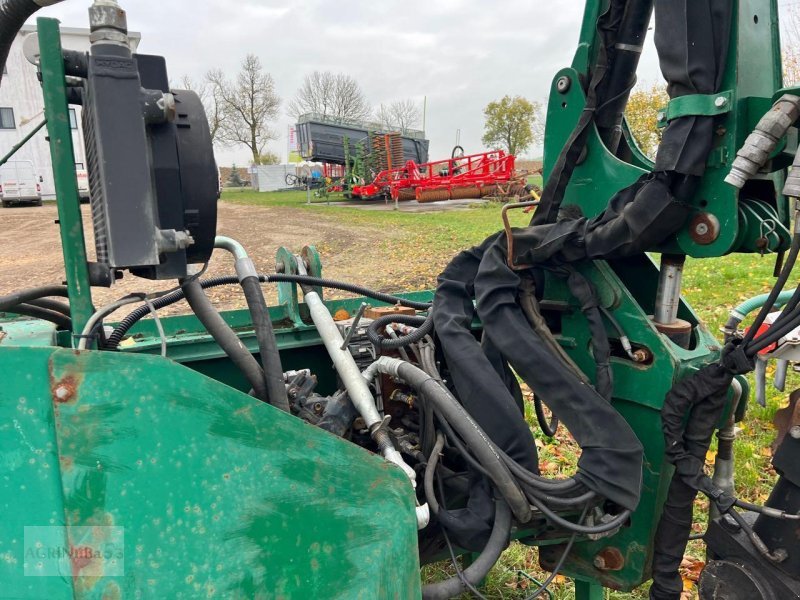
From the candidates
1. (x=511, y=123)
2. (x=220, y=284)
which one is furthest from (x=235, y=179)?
(x=220, y=284)

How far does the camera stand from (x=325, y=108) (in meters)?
53.5

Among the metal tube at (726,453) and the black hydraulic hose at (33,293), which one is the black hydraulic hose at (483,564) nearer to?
the metal tube at (726,453)

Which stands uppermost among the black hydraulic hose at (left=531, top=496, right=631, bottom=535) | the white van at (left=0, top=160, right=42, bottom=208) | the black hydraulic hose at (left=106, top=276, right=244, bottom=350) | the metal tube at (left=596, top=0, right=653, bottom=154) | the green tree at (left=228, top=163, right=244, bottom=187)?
the green tree at (left=228, top=163, right=244, bottom=187)

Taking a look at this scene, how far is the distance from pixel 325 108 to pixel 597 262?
2165 inches

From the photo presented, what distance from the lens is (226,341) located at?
4.84ft

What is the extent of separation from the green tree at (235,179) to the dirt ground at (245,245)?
35.2 metres

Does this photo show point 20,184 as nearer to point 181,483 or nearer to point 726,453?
point 181,483

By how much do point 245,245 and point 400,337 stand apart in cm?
1152

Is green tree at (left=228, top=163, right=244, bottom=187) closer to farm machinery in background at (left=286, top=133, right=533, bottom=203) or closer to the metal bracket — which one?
farm machinery in background at (left=286, top=133, right=533, bottom=203)

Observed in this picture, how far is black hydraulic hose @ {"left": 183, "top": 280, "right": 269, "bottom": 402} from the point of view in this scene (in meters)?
1.45

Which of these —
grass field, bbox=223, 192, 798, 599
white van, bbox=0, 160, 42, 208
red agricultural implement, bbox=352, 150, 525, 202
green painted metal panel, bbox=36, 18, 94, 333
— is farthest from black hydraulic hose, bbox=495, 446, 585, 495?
white van, bbox=0, 160, 42, 208

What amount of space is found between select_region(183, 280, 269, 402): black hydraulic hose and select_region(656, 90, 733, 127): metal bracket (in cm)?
123

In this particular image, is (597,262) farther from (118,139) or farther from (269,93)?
(269,93)

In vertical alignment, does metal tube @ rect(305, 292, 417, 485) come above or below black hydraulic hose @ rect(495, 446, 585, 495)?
above
